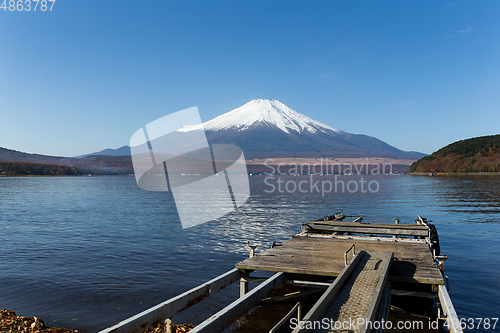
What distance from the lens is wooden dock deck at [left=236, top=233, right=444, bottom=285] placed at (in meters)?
8.90

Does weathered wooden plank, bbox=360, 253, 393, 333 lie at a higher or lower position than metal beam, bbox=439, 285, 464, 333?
higher

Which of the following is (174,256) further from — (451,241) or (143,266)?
(451,241)

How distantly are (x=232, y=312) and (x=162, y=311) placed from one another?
1.36 metres

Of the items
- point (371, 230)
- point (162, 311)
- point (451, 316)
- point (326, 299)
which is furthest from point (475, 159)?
point (162, 311)

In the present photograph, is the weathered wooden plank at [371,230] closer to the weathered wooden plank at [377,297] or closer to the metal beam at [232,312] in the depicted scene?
the weathered wooden plank at [377,297]

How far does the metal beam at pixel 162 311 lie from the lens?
5.66 meters

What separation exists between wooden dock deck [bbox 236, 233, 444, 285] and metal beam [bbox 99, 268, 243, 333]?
1.65 meters

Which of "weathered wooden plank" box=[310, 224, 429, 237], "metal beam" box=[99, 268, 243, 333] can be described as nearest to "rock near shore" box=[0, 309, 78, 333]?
"metal beam" box=[99, 268, 243, 333]

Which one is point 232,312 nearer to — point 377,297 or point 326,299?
point 326,299

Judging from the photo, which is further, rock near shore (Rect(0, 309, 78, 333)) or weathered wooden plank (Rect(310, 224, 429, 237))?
weathered wooden plank (Rect(310, 224, 429, 237))

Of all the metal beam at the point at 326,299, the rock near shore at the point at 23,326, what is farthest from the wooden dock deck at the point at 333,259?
the rock near shore at the point at 23,326

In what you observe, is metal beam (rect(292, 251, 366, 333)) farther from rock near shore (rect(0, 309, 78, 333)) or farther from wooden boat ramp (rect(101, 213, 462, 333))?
rock near shore (rect(0, 309, 78, 333))

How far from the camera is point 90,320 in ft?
28.3

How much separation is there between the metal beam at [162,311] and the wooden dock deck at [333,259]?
65.0 inches
